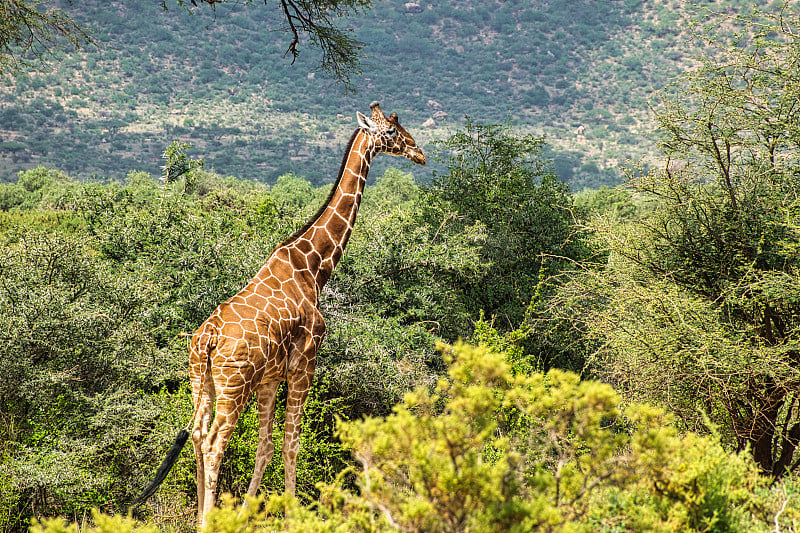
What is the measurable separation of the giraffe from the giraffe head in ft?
0.04

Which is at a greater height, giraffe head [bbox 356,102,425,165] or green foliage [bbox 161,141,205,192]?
giraffe head [bbox 356,102,425,165]

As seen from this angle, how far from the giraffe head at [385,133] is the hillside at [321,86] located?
275 ft

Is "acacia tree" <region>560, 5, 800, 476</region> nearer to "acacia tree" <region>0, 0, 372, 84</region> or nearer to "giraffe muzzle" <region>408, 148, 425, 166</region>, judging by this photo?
"giraffe muzzle" <region>408, 148, 425, 166</region>

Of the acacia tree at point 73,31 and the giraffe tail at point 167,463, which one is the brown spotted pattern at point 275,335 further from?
the acacia tree at point 73,31

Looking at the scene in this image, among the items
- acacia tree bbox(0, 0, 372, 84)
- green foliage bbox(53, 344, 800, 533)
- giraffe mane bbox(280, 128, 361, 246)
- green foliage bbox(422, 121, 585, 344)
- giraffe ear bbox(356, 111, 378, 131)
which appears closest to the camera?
green foliage bbox(53, 344, 800, 533)

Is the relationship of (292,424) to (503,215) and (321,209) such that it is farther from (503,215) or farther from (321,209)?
(503,215)

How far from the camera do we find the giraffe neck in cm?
663

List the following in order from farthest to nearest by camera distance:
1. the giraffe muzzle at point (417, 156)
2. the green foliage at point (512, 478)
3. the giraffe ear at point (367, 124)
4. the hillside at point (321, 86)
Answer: the hillside at point (321, 86) < the giraffe muzzle at point (417, 156) < the giraffe ear at point (367, 124) < the green foliage at point (512, 478)

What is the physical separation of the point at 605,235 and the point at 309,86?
414 feet

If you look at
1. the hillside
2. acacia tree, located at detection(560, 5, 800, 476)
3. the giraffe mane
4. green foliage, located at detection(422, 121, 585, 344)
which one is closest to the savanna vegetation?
acacia tree, located at detection(560, 5, 800, 476)

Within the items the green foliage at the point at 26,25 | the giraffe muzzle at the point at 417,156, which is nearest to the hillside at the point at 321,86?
the green foliage at the point at 26,25

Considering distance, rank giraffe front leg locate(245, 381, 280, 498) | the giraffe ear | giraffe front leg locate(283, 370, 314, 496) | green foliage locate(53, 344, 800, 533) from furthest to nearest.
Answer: the giraffe ear
giraffe front leg locate(283, 370, 314, 496)
giraffe front leg locate(245, 381, 280, 498)
green foliage locate(53, 344, 800, 533)

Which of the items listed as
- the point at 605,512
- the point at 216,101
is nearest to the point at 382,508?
the point at 605,512

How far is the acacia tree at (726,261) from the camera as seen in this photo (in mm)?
8000
